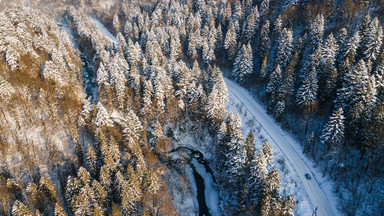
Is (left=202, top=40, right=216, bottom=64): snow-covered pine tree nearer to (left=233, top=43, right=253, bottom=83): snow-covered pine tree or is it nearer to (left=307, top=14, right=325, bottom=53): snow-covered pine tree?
(left=233, top=43, right=253, bottom=83): snow-covered pine tree

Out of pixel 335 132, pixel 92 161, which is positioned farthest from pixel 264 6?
pixel 92 161

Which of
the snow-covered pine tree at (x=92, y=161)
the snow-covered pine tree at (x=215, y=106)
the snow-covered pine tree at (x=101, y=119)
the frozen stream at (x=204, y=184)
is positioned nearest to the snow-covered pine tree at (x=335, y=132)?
the snow-covered pine tree at (x=215, y=106)

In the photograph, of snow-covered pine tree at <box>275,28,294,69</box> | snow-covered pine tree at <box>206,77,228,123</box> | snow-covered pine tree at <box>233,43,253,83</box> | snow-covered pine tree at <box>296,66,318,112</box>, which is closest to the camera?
snow-covered pine tree at <box>296,66,318,112</box>

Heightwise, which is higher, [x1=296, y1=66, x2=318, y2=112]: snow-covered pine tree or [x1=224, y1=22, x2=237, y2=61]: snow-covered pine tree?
[x1=224, y1=22, x2=237, y2=61]: snow-covered pine tree

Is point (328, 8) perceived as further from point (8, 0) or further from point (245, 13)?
point (8, 0)

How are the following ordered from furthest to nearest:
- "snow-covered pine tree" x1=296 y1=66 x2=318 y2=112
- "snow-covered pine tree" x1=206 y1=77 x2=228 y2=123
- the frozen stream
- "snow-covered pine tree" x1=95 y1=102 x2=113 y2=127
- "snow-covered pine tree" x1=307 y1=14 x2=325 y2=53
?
"snow-covered pine tree" x1=307 y1=14 x2=325 y2=53, "snow-covered pine tree" x1=206 y1=77 x2=228 y2=123, "snow-covered pine tree" x1=95 y1=102 x2=113 y2=127, "snow-covered pine tree" x1=296 y1=66 x2=318 y2=112, the frozen stream

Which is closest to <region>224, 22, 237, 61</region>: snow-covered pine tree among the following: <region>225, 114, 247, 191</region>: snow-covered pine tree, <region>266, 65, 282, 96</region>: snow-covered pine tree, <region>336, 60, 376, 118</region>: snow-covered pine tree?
<region>266, 65, 282, 96</region>: snow-covered pine tree
